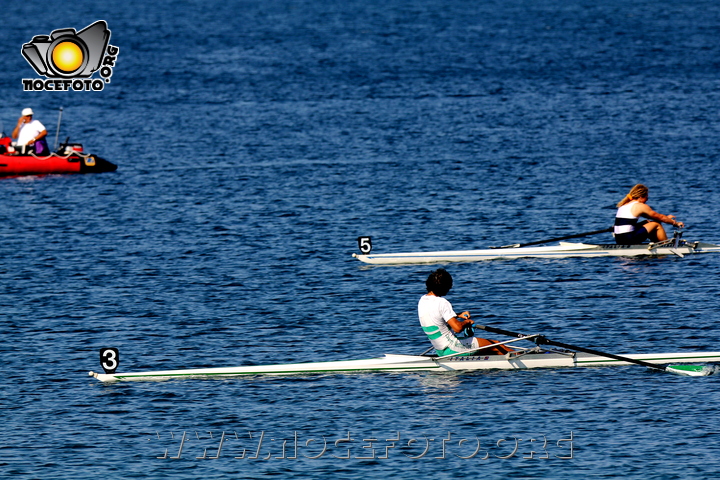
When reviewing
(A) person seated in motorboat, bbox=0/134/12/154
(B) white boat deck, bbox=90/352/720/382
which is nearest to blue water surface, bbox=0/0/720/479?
(B) white boat deck, bbox=90/352/720/382

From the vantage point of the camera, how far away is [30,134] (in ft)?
148

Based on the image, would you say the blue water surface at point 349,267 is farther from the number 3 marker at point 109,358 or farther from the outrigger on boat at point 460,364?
the number 3 marker at point 109,358

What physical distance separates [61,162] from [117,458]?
29.7 m

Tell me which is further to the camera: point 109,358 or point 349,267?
point 349,267

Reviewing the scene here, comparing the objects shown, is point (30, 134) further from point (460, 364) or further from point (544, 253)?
point (460, 364)

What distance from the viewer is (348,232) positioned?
3662cm

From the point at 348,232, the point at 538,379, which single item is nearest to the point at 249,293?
the point at 348,232

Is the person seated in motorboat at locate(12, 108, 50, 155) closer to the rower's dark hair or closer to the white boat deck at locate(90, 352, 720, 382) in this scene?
the white boat deck at locate(90, 352, 720, 382)

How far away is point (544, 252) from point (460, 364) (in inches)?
440

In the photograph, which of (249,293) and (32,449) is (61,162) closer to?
(249,293)

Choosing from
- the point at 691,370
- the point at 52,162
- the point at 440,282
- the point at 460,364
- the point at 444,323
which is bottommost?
the point at 691,370

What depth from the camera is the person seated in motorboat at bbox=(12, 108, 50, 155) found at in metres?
44.4

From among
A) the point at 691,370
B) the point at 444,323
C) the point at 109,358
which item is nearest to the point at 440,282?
the point at 444,323

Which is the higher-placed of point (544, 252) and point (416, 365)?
point (544, 252)
